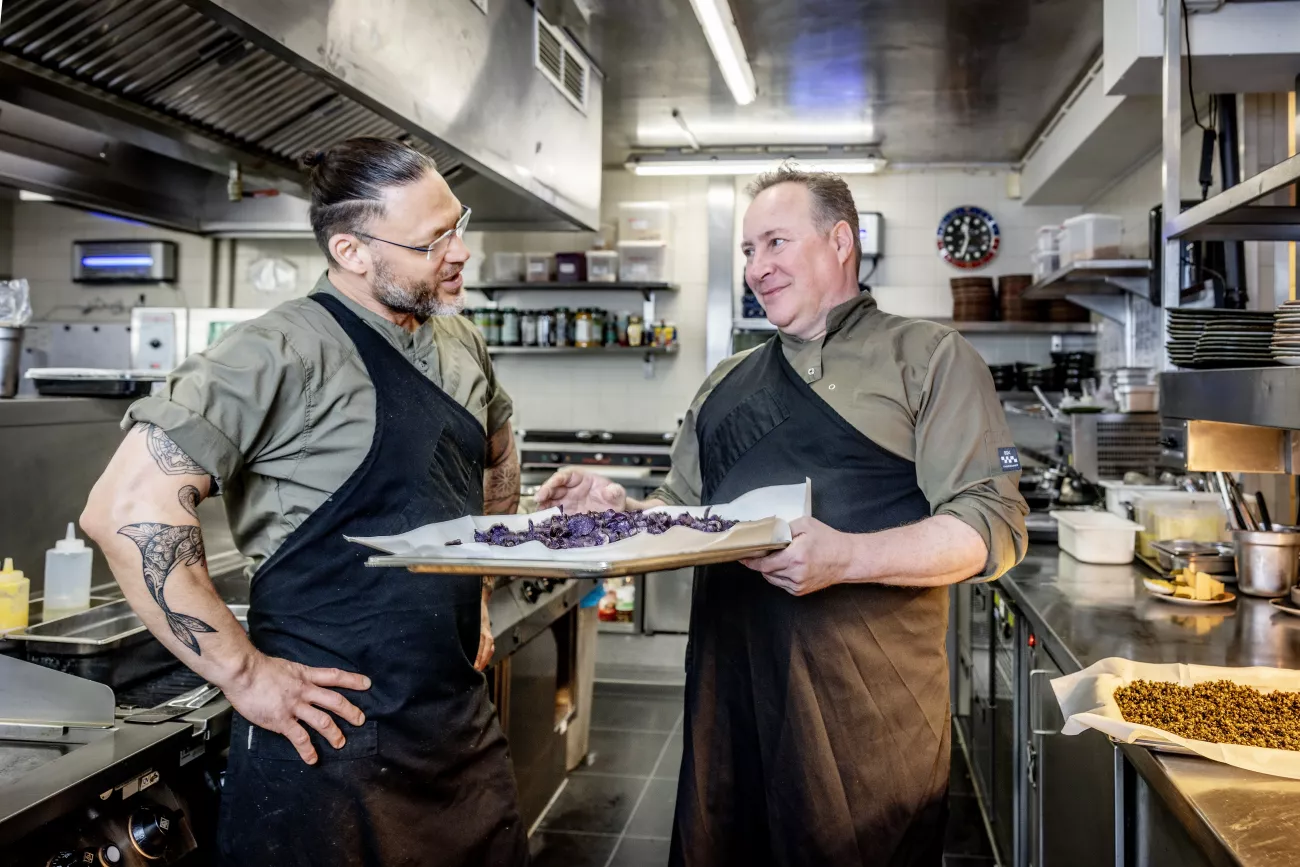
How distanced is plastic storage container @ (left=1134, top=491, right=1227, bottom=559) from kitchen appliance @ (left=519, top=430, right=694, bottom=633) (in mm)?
2843

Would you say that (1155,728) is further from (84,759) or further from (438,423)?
(84,759)

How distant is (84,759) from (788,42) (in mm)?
3959

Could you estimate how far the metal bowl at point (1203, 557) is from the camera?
2.88 metres

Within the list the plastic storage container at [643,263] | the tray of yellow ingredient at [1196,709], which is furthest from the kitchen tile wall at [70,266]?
the tray of yellow ingredient at [1196,709]

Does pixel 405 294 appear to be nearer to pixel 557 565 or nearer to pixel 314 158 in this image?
pixel 314 158

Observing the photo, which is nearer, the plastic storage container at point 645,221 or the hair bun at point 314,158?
the hair bun at point 314,158

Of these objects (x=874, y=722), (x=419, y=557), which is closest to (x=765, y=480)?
(x=874, y=722)

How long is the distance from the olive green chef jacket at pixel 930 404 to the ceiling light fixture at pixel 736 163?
13.5ft

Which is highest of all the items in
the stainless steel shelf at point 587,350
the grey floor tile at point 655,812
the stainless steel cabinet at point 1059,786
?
the stainless steel shelf at point 587,350

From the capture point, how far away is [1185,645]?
221cm

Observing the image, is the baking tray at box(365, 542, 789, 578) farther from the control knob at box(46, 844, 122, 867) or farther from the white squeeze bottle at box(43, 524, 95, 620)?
the white squeeze bottle at box(43, 524, 95, 620)

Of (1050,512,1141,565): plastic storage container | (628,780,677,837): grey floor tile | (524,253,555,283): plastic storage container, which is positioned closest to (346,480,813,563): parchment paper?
(1050,512,1141,565): plastic storage container

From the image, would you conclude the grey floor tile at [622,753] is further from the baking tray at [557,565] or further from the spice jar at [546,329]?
the baking tray at [557,565]

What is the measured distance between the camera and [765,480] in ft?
6.82
